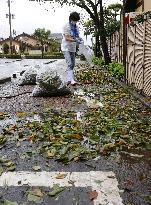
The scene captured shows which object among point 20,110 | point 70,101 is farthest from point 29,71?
point 20,110

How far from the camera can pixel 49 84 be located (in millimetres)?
10203

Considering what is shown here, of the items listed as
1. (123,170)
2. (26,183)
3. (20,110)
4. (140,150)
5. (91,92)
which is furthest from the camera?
(91,92)

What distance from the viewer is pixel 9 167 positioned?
176 inches

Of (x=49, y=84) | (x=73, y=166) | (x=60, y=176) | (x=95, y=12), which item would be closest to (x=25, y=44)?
(x=95, y=12)

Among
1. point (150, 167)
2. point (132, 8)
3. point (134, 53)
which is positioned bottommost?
point (150, 167)

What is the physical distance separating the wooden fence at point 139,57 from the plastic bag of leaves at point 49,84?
2.08m

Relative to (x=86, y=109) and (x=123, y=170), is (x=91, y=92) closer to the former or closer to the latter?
(x=86, y=109)

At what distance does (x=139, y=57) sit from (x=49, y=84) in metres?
2.74

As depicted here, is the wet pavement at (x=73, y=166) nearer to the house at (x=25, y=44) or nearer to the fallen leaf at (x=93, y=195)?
the fallen leaf at (x=93, y=195)

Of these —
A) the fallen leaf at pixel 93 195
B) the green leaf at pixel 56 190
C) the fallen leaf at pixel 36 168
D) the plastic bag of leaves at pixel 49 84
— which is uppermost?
the plastic bag of leaves at pixel 49 84

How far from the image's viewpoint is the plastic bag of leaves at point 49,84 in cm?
1018

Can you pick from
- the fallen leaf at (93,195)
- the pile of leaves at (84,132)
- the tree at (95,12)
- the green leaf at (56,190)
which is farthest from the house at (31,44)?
the fallen leaf at (93,195)

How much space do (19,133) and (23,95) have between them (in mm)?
4855

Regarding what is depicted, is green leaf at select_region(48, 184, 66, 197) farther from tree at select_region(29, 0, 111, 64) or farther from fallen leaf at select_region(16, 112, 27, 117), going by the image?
tree at select_region(29, 0, 111, 64)
